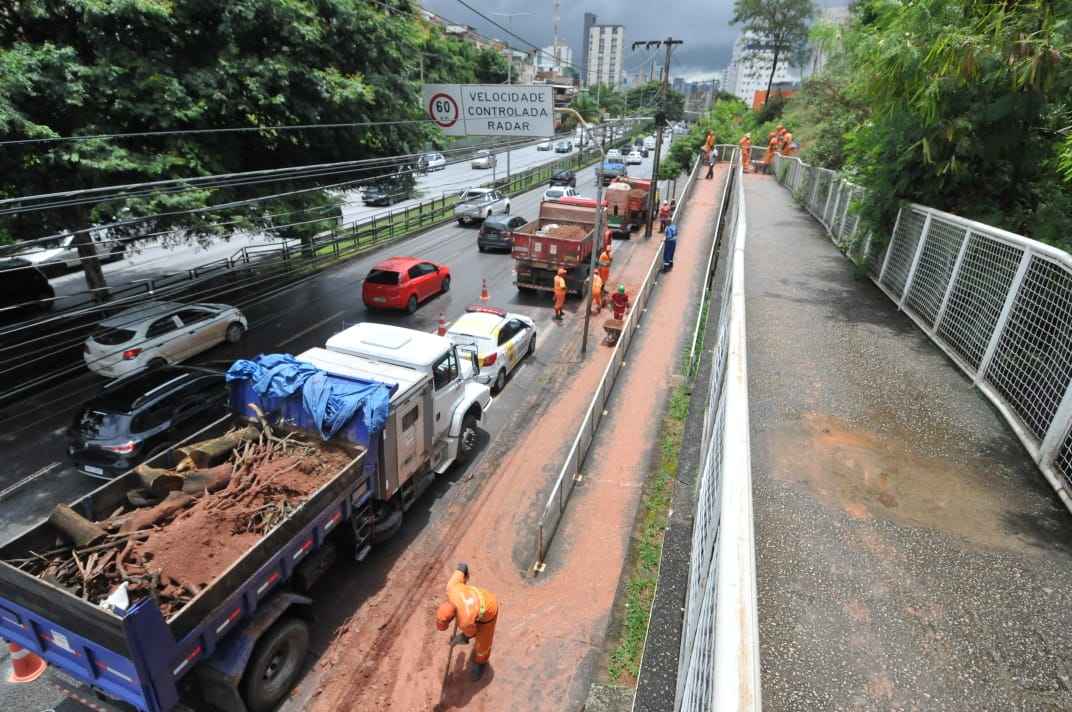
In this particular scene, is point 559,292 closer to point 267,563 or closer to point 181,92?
point 181,92

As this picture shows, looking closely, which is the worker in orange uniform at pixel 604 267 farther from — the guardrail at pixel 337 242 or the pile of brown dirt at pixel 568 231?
the guardrail at pixel 337 242

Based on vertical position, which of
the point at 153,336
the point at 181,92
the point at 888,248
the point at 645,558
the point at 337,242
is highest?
the point at 181,92

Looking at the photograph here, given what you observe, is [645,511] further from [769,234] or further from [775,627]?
[769,234]

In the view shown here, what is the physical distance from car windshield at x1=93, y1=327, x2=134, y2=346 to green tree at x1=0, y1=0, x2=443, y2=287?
2.23 meters

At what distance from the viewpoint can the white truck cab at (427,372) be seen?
8098mm

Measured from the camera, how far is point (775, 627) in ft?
10.7

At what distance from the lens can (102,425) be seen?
941cm

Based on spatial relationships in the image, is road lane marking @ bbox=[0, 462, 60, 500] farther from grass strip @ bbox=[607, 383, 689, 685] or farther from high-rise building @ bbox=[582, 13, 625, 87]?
high-rise building @ bbox=[582, 13, 625, 87]

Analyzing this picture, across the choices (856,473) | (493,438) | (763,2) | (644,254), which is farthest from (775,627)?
(763,2)

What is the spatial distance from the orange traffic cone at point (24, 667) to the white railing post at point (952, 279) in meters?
11.2

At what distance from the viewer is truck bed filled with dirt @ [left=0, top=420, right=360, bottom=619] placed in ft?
16.8

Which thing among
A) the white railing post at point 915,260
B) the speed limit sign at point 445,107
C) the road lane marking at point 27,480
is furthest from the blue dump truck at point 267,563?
the speed limit sign at point 445,107

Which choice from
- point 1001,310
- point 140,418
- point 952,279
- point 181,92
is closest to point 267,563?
point 140,418

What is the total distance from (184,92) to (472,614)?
10510mm
